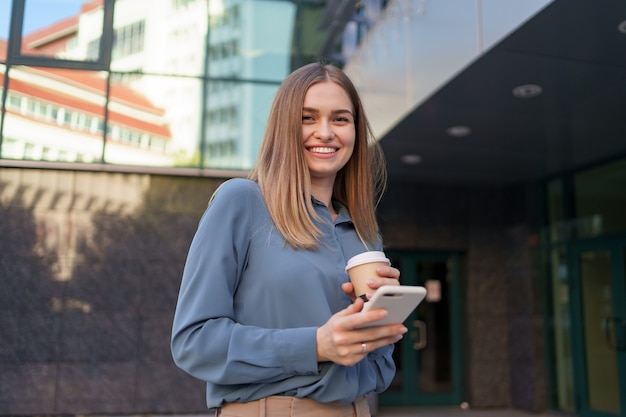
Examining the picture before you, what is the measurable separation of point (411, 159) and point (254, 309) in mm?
7454

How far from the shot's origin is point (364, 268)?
1.21 metres

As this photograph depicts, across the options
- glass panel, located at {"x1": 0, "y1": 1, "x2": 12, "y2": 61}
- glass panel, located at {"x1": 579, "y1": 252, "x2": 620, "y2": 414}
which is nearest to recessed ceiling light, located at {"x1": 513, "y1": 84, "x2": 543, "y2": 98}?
glass panel, located at {"x1": 579, "y1": 252, "x2": 620, "y2": 414}

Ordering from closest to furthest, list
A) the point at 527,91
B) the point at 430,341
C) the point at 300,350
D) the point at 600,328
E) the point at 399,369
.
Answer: the point at 300,350, the point at 527,91, the point at 600,328, the point at 399,369, the point at 430,341

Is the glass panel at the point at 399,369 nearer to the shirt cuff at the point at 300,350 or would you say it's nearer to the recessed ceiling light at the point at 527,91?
the recessed ceiling light at the point at 527,91

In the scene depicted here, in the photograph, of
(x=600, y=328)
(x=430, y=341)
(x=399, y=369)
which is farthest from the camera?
(x=430, y=341)

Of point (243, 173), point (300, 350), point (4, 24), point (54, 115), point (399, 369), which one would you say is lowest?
point (399, 369)

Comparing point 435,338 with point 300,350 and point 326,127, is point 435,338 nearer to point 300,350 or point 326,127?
point 326,127

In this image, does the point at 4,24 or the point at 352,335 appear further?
the point at 4,24

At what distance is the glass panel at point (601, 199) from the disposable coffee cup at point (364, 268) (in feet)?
25.4

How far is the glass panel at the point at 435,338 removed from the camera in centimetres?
976

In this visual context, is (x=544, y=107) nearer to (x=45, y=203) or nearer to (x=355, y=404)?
(x=355, y=404)

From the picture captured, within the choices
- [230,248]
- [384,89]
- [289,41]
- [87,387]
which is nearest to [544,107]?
[384,89]

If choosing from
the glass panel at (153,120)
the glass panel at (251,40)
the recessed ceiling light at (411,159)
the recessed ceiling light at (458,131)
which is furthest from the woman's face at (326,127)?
the glass panel at (251,40)

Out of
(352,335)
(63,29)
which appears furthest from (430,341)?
Result: (352,335)
